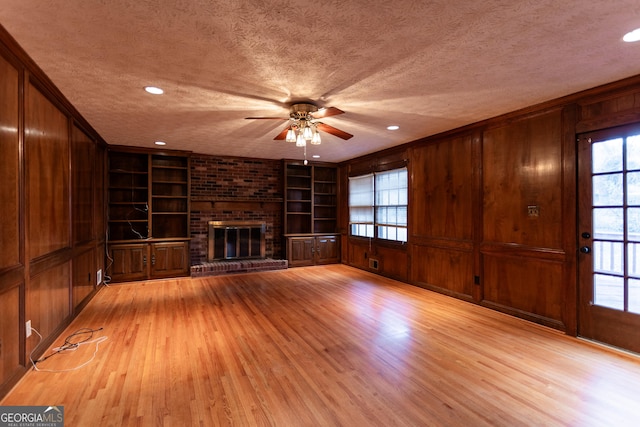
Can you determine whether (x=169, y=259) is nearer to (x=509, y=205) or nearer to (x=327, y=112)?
(x=327, y=112)

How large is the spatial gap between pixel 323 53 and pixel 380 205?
4.09 metres

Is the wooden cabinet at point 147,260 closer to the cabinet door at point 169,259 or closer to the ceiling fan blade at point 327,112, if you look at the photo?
the cabinet door at point 169,259

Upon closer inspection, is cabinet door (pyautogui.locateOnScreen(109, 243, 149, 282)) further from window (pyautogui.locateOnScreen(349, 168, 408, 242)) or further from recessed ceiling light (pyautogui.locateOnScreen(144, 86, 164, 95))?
window (pyautogui.locateOnScreen(349, 168, 408, 242))

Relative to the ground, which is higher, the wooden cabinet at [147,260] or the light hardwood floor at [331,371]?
the wooden cabinet at [147,260]

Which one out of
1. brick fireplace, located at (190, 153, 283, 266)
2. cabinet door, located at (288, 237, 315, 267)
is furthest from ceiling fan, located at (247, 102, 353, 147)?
cabinet door, located at (288, 237, 315, 267)

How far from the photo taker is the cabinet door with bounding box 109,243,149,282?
5.24m

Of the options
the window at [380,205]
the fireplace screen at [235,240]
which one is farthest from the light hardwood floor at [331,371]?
the fireplace screen at [235,240]

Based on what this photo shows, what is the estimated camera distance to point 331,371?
7.74 feet

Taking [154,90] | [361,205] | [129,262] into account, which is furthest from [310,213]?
[154,90]

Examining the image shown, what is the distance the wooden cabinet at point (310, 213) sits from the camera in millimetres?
6832

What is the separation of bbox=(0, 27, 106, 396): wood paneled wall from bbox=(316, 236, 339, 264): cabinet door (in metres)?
4.34

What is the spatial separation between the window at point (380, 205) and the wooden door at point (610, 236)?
103 inches

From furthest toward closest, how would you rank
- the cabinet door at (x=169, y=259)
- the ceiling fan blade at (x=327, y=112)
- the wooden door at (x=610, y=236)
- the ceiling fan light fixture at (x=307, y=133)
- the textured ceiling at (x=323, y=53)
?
the cabinet door at (x=169, y=259)
the ceiling fan light fixture at (x=307, y=133)
the ceiling fan blade at (x=327, y=112)
the wooden door at (x=610, y=236)
the textured ceiling at (x=323, y=53)

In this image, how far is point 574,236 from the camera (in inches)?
120
